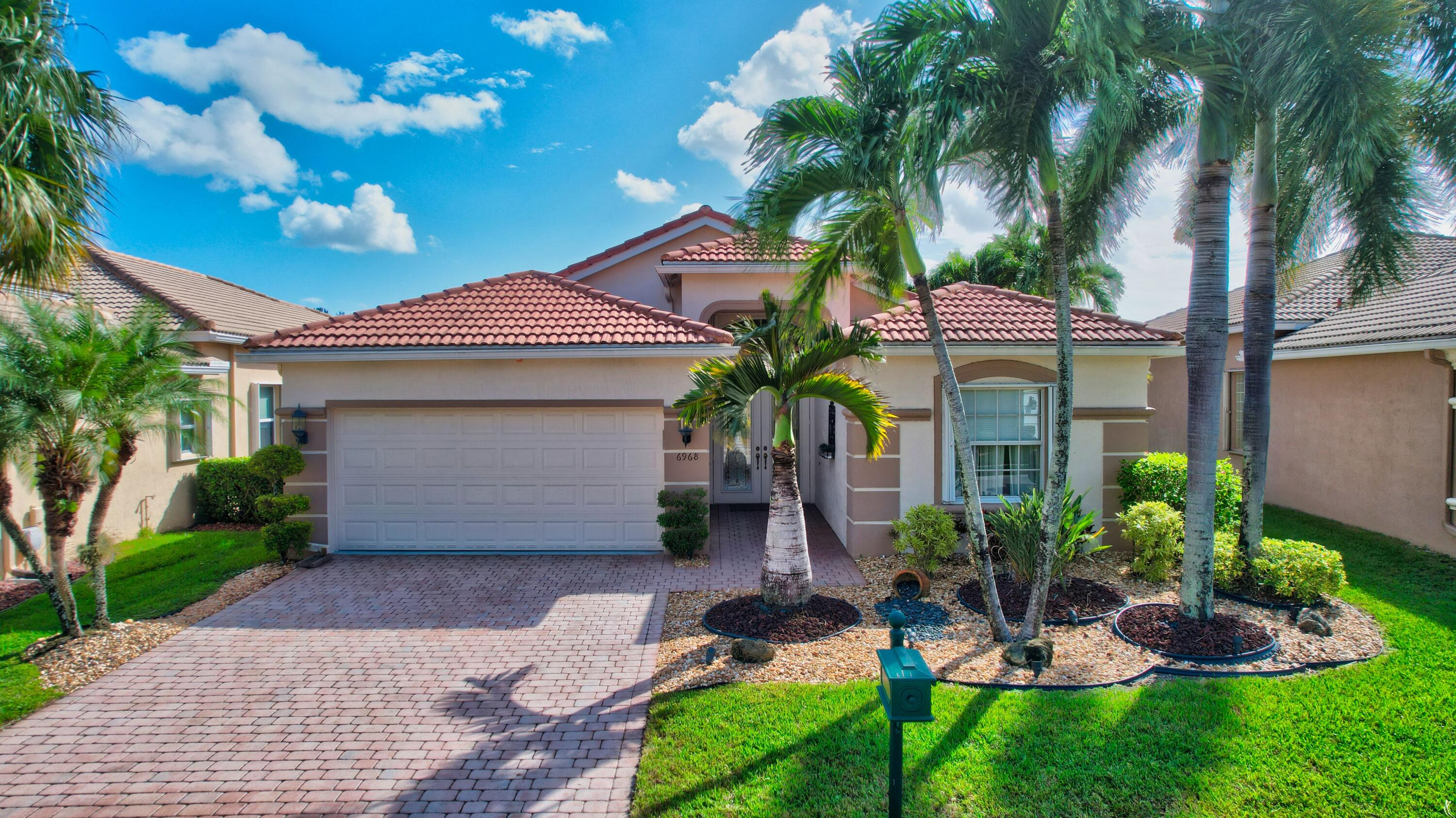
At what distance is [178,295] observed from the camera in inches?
610

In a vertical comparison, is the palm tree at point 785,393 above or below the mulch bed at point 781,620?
above

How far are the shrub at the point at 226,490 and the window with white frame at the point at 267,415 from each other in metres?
1.74

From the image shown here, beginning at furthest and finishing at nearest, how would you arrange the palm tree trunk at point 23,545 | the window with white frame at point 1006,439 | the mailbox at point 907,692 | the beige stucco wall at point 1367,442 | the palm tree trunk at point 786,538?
the window with white frame at point 1006,439 → the beige stucco wall at point 1367,442 → the palm tree trunk at point 786,538 → the palm tree trunk at point 23,545 → the mailbox at point 907,692

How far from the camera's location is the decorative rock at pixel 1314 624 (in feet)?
22.4

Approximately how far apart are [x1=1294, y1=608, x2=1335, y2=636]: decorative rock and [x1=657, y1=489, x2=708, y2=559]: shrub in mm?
7144

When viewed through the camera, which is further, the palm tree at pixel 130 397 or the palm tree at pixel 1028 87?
the palm tree at pixel 130 397

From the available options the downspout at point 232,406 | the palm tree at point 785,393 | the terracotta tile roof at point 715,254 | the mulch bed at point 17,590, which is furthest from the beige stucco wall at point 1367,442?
the downspout at point 232,406

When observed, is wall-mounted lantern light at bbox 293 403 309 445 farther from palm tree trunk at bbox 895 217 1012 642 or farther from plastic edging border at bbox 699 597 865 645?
palm tree trunk at bbox 895 217 1012 642

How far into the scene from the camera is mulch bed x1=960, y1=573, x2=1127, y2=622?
24.8ft

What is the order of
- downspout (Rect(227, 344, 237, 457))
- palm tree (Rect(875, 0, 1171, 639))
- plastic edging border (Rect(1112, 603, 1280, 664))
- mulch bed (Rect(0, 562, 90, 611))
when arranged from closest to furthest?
palm tree (Rect(875, 0, 1171, 639)) < plastic edging border (Rect(1112, 603, 1280, 664)) < mulch bed (Rect(0, 562, 90, 611)) < downspout (Rect(227, 344, 237, 457))

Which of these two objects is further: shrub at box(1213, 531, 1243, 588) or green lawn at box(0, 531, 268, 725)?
shrub at box(1213, 531, 1243, 588)

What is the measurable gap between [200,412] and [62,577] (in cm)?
212

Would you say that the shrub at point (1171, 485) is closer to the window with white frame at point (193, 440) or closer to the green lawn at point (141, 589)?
the green lawn at point (141, 589)

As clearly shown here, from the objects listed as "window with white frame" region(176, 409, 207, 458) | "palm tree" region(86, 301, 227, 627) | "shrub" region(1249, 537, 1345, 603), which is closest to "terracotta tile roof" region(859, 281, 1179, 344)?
"shrub" region(1249, 537, 1345, 603)
